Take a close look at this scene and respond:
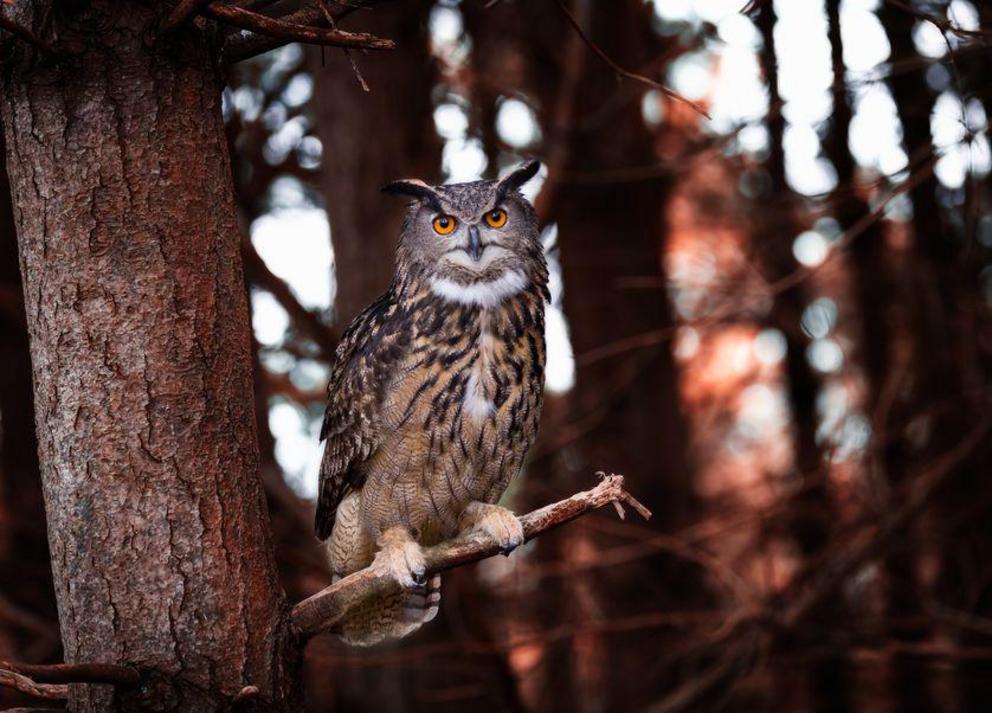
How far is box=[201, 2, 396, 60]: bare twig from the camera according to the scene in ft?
5.69

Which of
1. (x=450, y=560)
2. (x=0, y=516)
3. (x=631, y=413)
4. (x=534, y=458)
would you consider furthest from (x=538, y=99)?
(x=450, y=560)

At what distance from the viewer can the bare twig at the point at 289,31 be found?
1.74m

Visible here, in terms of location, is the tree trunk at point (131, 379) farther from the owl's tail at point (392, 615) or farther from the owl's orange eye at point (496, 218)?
the owl's orange eye at point (496, 218)

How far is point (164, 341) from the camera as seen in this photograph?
1954 mm

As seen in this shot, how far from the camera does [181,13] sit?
6.03 ft

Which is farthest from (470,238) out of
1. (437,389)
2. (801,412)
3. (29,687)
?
(801,412)

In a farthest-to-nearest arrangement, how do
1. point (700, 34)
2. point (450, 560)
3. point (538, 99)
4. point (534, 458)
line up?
point (538, 99), point (534, 458), point (700, 34), point (450, 560)

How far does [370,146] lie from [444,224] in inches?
73.9

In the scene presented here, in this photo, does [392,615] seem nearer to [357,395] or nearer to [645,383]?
[357,395]

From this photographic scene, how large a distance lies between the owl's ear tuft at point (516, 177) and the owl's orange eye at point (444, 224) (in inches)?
5.4

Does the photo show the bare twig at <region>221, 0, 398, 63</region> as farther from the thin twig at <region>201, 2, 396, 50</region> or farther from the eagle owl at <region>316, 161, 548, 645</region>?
the eagle owl at <region>316, 161, 548, 645</region>

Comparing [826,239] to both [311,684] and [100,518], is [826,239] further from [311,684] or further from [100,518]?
[100,518]

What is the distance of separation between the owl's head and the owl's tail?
784mm

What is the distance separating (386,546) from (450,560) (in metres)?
0.60
